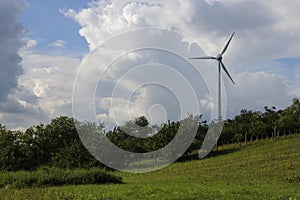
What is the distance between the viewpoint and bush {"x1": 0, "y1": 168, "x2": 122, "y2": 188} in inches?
1175

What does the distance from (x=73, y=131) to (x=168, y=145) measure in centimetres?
2240

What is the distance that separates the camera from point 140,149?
8169 cm

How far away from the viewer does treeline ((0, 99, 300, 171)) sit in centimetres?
7306

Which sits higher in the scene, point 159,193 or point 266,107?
point 266,107

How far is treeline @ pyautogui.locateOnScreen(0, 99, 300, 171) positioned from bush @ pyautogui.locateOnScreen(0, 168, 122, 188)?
37311 millimetres

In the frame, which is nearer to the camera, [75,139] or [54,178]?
[54,178]

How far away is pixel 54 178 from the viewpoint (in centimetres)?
3062

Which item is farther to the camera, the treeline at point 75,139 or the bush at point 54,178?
the treeline at point 75,139

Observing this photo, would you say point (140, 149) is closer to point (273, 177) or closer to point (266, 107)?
point (266, 107)

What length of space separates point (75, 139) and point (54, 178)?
44.9 m

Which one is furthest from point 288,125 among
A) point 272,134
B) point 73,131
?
point 73,131

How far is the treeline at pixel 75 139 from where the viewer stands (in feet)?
240

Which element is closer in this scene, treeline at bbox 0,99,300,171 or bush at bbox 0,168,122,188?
bush at bbox 0,168,122,188

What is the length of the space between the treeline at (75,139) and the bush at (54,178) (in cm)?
3731
